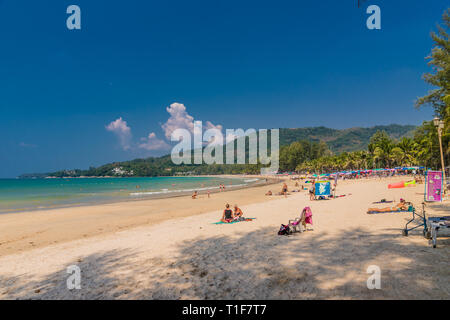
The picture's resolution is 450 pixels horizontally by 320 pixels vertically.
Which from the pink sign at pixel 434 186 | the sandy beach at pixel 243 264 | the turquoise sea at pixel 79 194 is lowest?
the turquoise sea at pixel 79 194

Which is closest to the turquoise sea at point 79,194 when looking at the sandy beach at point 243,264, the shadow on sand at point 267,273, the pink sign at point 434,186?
the sandy beach at point 243,264

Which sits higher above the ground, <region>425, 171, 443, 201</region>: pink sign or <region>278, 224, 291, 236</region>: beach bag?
<region>425, 171, 443, 201</region>: pink sign

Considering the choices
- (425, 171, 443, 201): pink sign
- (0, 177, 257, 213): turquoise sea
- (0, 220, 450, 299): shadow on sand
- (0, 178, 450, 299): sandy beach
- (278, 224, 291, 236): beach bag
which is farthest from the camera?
(0, 177, 257, 213): turquoise sea

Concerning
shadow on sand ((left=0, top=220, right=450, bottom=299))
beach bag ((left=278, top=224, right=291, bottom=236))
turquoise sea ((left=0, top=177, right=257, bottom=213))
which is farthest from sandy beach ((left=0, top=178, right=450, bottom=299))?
turquoise sea ((left=0, top=177, right=257, bottom=213))

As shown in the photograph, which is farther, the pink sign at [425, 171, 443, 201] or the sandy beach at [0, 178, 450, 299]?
the pink sign at [425, 171, 443, 201]

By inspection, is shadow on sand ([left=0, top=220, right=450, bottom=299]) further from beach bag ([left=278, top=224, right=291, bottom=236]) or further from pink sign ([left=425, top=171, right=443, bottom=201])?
pink sign ([left=425, top=171, right=443, bottom=201])

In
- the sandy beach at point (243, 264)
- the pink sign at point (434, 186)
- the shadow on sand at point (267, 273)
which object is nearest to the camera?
the shadow on sand at point (267, 273)

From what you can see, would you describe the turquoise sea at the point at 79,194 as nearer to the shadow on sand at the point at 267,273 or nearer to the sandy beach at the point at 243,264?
the sandy beach at the point at 243,264

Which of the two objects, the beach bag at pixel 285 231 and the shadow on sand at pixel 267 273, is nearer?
the shadow on sand at pixel 267 273

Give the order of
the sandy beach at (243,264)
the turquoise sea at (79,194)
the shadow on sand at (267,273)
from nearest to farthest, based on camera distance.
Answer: the shadow on sand at (267,273), the sandy beach at (243,264), the turquoise sea at (79,194)

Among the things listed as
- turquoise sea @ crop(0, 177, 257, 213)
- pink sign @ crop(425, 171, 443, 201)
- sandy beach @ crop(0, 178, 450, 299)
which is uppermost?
pink sign @ crop(425, 171, 443, 201)

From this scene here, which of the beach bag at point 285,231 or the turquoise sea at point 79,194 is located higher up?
the beach bag at point 285,231

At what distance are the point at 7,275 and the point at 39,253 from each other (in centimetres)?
200
